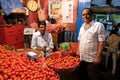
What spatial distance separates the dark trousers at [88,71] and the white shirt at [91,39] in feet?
0.36

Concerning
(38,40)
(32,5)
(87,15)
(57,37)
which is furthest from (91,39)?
(32,5)

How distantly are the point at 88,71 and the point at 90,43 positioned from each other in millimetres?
536

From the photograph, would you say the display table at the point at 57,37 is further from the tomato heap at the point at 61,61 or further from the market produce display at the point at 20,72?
the market produce display at the point at 20,72

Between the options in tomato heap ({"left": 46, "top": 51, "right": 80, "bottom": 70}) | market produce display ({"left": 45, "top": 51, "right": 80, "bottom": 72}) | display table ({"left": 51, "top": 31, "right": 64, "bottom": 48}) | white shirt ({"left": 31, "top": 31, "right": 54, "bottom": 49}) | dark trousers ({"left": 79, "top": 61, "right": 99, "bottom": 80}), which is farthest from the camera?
display table ({"left": 51, "top": 31, "right": 64, "bottom": 48})

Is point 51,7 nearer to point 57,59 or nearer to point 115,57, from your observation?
point 115,57

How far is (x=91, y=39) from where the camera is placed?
3.10 metres

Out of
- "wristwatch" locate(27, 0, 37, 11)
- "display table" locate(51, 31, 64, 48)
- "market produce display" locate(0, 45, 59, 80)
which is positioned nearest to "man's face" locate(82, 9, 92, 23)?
"market produce display" locate(0, 45, 59, 80)

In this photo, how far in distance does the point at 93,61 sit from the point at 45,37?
61.8 inches

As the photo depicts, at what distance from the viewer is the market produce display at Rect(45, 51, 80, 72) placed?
2.94 metres

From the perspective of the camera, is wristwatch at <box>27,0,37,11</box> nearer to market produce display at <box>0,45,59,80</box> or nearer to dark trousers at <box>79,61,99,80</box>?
dark trousers at <box>79,61,99,80</box>

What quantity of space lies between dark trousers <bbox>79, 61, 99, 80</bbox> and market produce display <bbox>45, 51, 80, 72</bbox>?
0.17 meters

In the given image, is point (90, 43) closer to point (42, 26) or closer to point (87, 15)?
point (87, 15)

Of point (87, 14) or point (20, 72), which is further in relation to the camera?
point (87, 14)

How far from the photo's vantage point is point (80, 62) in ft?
11.0
